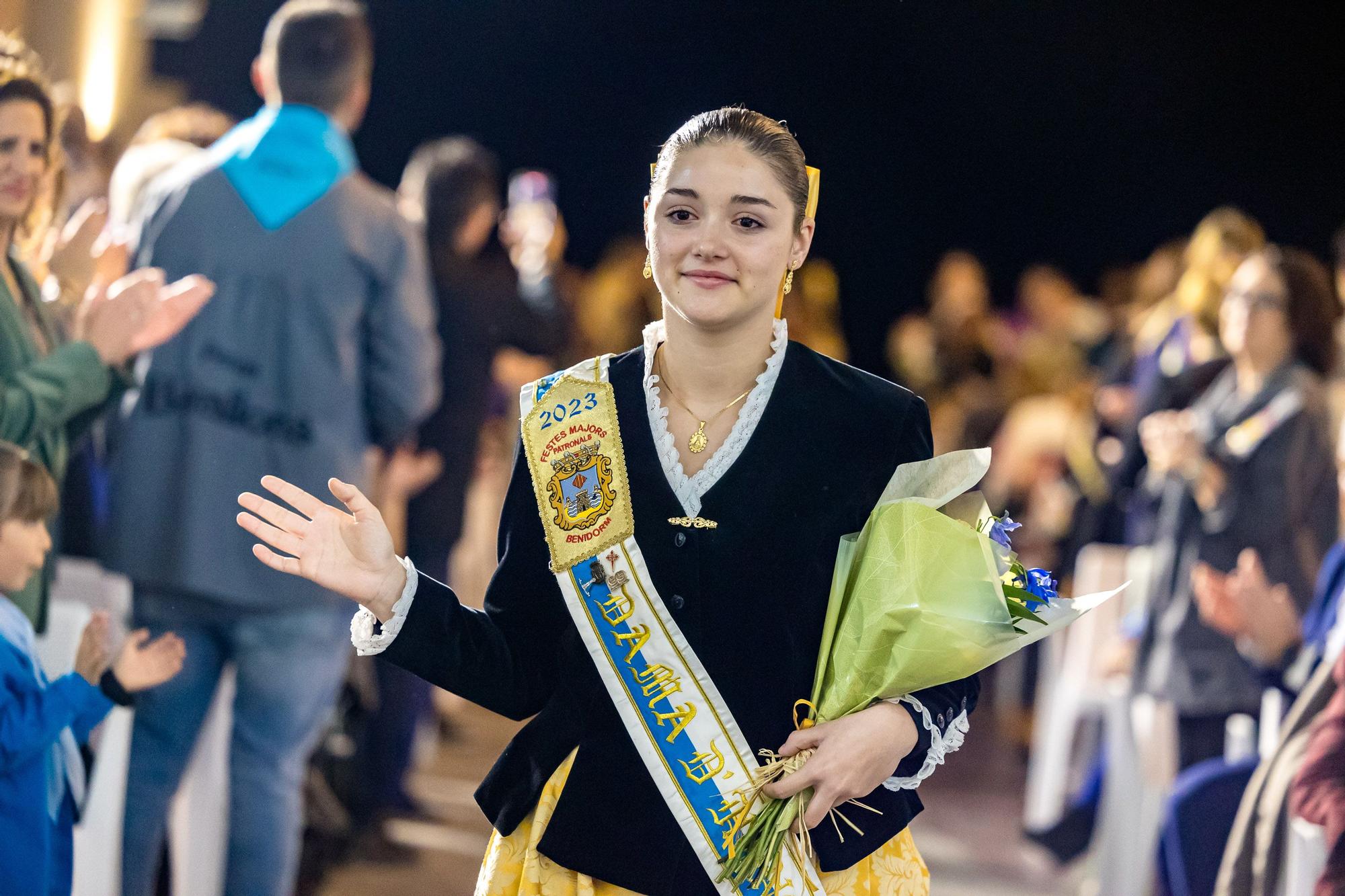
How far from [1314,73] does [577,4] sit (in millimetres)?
4567

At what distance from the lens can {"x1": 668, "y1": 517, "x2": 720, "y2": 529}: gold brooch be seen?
1.53 metres

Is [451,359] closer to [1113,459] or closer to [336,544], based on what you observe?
[1113,459]

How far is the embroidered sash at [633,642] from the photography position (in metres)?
1.50

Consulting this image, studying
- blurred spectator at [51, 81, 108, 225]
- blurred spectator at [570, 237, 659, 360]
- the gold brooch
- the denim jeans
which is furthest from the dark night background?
the gold brooch

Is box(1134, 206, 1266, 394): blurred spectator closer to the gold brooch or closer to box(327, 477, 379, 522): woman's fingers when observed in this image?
the gold brooch

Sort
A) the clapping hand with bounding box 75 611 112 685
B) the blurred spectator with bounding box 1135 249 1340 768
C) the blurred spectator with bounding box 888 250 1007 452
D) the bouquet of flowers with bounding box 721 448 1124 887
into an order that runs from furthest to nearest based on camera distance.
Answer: the blurred spectator with bounding box 888 250 1007 452 < the blurred spectator with bounding box 1135 249 1340 768 < the clapping hand with bounding box 75 611 112 685 < the bouquet of flowers with bounding box 721 448 1124 887

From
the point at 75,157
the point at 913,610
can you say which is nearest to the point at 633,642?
the point at 913,610

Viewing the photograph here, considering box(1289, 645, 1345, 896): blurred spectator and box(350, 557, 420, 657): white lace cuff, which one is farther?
box(1289, 645, 1345, 896): blurred spectator

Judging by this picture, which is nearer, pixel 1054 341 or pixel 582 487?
pixel 582 487

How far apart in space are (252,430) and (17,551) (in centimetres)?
74

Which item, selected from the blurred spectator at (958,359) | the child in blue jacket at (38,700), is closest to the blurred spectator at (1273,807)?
the child in blue jacket at (38,700)

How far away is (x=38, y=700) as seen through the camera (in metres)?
1.98

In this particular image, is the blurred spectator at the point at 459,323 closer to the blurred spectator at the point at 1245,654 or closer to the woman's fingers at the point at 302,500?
the blurred spectator at the point at 1245,654

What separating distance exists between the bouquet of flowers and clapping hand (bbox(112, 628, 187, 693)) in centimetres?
106
